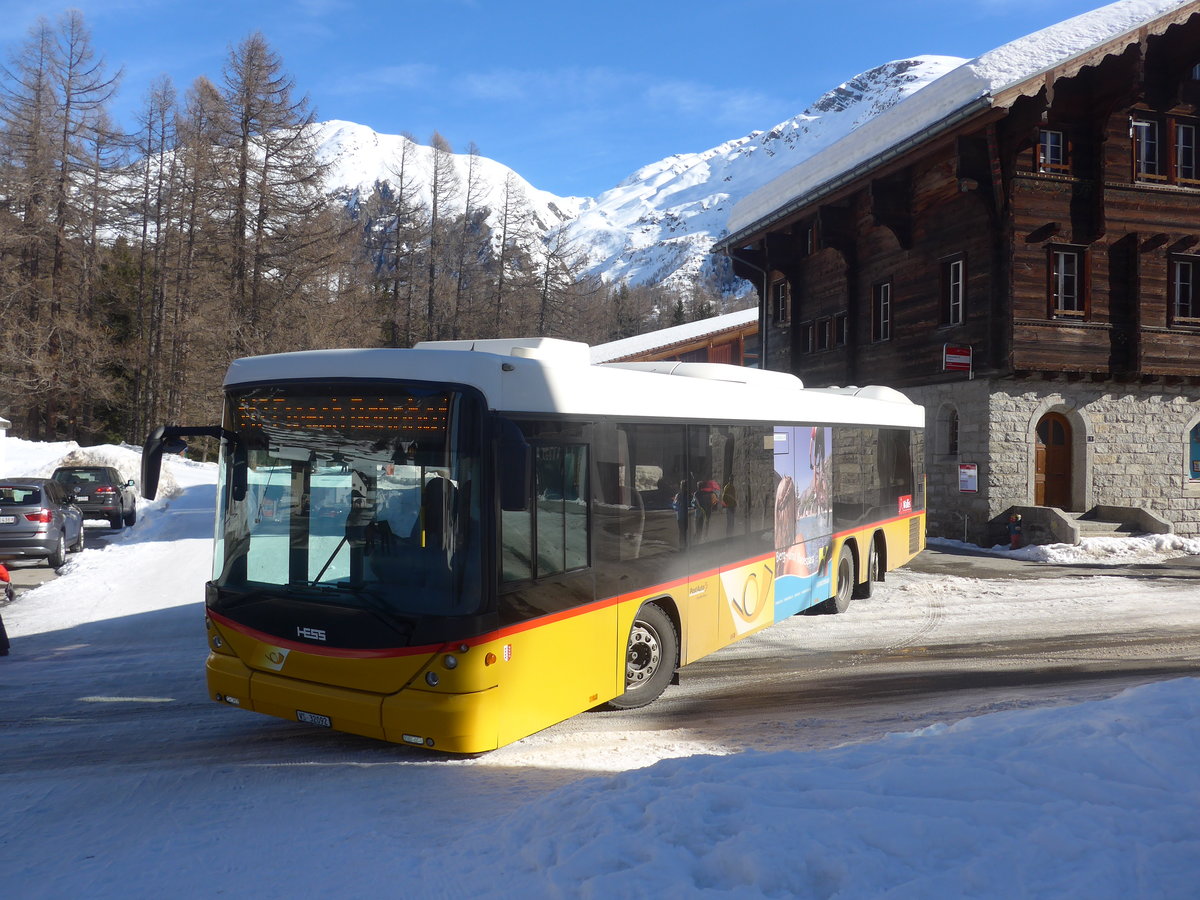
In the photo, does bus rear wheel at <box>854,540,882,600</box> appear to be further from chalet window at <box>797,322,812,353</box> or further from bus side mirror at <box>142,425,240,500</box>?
chalet window at <box>797,322,812,353</box>

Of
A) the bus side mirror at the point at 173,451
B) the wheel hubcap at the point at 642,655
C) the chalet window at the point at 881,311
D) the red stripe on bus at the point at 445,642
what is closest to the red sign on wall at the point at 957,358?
the chalet window at the point at 881,311

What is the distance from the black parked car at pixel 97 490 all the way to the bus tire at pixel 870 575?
17.4 metres

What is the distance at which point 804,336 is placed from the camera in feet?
95.0

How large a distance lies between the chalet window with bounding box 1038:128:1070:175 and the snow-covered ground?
17.0 metres

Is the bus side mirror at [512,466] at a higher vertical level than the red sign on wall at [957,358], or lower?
lower

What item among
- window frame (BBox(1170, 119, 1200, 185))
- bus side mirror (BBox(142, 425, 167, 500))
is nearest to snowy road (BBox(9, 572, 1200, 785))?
bus side mirror (BBox(142, 425, 167, 500))

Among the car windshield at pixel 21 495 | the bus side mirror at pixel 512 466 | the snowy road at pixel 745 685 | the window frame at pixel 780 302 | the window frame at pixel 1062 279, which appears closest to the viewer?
the bus side mirror at pixel 512 466

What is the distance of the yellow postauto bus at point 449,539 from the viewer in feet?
17.5

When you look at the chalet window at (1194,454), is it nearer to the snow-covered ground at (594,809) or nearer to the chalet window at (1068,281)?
the chalet window at (1068,281)

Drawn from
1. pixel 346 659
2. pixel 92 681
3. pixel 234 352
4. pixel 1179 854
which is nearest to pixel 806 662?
pixel 346 659

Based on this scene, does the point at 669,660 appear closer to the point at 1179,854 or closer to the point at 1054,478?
the point at 1179,854

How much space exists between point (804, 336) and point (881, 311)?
4385mm

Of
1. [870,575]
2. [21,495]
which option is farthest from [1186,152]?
[21,495]

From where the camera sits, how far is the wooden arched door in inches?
808
